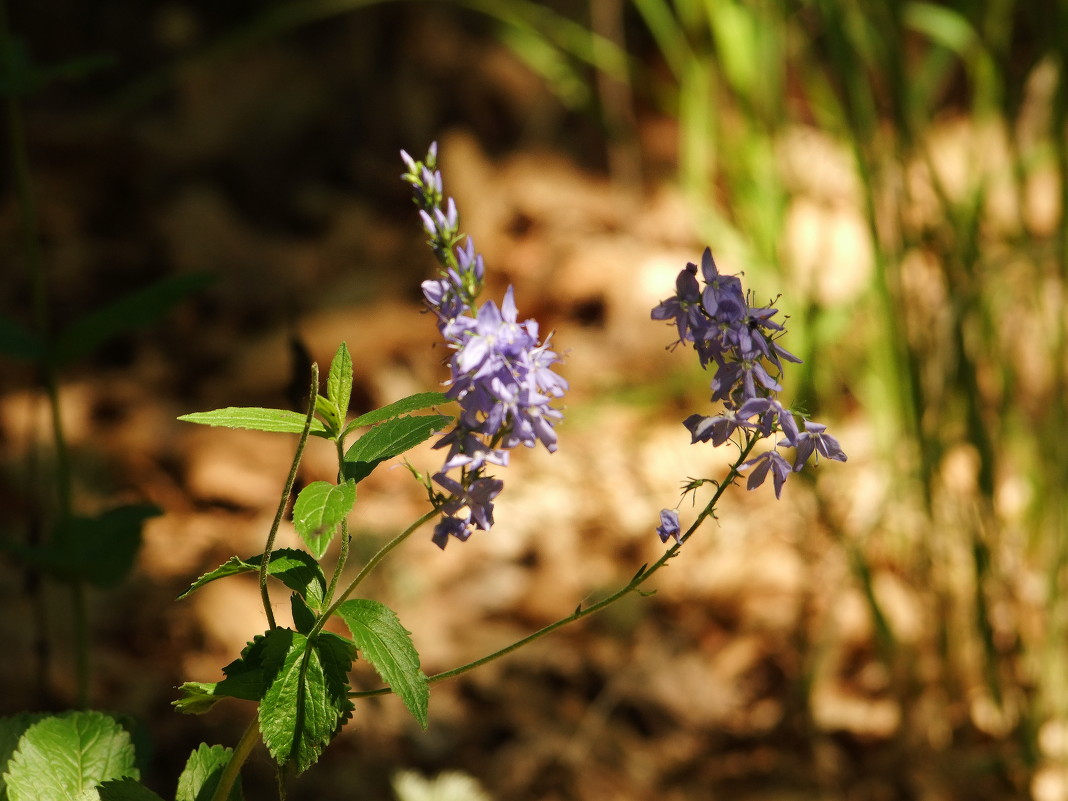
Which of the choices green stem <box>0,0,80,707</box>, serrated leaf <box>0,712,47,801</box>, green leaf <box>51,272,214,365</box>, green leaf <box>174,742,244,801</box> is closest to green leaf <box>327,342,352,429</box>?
green leaf <box>174,742,244,801</box>

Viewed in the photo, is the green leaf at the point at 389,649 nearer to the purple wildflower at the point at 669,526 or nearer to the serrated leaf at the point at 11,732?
the purple wildflower at the point at 669,526

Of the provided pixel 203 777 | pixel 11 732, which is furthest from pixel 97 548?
pixel 203 777

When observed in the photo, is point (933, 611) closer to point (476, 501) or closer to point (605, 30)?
point (476, 501)

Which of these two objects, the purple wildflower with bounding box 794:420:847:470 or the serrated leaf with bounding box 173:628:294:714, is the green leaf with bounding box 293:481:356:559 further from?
the purple wildflower with bounding box 794:420:847:470

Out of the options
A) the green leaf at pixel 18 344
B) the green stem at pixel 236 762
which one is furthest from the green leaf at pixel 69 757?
the green leaf at pixel 18 344

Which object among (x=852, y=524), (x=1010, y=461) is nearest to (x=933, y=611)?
(x=852, y=524)

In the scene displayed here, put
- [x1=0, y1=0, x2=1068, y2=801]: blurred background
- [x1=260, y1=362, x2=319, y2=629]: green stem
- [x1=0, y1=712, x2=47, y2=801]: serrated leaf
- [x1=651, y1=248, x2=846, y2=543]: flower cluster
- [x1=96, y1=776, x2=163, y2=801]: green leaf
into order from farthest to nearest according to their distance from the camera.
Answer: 1. [x1=0, y1=0, x2=1068, y2=801]: blurred background
2. [x1=0, y1=712, x2=47, y2=801]: serrated leaf
3. [x1=96, y1=776, x2=163, y2=801]: green leaf
4. [x1=651, y1=248, x2=846, y2=543]: flower cluster
5. [x1=260, y1=362, x2=319, y2=629]: green stem

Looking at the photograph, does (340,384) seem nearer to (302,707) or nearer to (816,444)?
(302,707)
